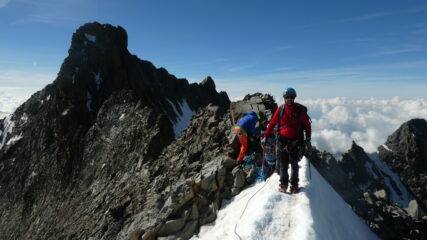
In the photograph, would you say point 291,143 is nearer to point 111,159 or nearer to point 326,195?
point 326,195

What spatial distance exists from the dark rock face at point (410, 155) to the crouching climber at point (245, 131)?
11835cm

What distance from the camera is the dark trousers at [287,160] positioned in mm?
11781

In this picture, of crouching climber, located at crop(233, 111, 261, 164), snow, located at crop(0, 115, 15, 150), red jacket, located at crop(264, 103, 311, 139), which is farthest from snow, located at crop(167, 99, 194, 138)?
red jacket, located at crop(264, 103, 311, 139)

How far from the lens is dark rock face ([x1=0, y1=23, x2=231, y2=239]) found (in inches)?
766

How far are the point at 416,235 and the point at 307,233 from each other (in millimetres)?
12183

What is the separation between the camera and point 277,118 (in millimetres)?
11969

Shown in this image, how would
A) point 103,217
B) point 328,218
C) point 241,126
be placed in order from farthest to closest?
point 103,217 < point 241,126 < point 328,218

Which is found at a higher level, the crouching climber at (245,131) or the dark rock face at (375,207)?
the crouching climber at (245,131)

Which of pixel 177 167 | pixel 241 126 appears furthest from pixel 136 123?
pixel 241 126

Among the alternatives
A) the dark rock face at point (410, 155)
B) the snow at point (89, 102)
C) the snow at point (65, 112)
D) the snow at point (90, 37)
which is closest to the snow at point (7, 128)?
the snow at point (89, 102)

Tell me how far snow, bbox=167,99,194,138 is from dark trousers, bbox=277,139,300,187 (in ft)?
224

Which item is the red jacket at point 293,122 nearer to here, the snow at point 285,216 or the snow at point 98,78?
the snow at point 285,216

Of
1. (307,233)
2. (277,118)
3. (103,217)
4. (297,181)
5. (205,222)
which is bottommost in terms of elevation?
(103,217)

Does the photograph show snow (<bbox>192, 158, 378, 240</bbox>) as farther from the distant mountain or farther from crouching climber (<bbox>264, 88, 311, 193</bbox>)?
the distant mountain
